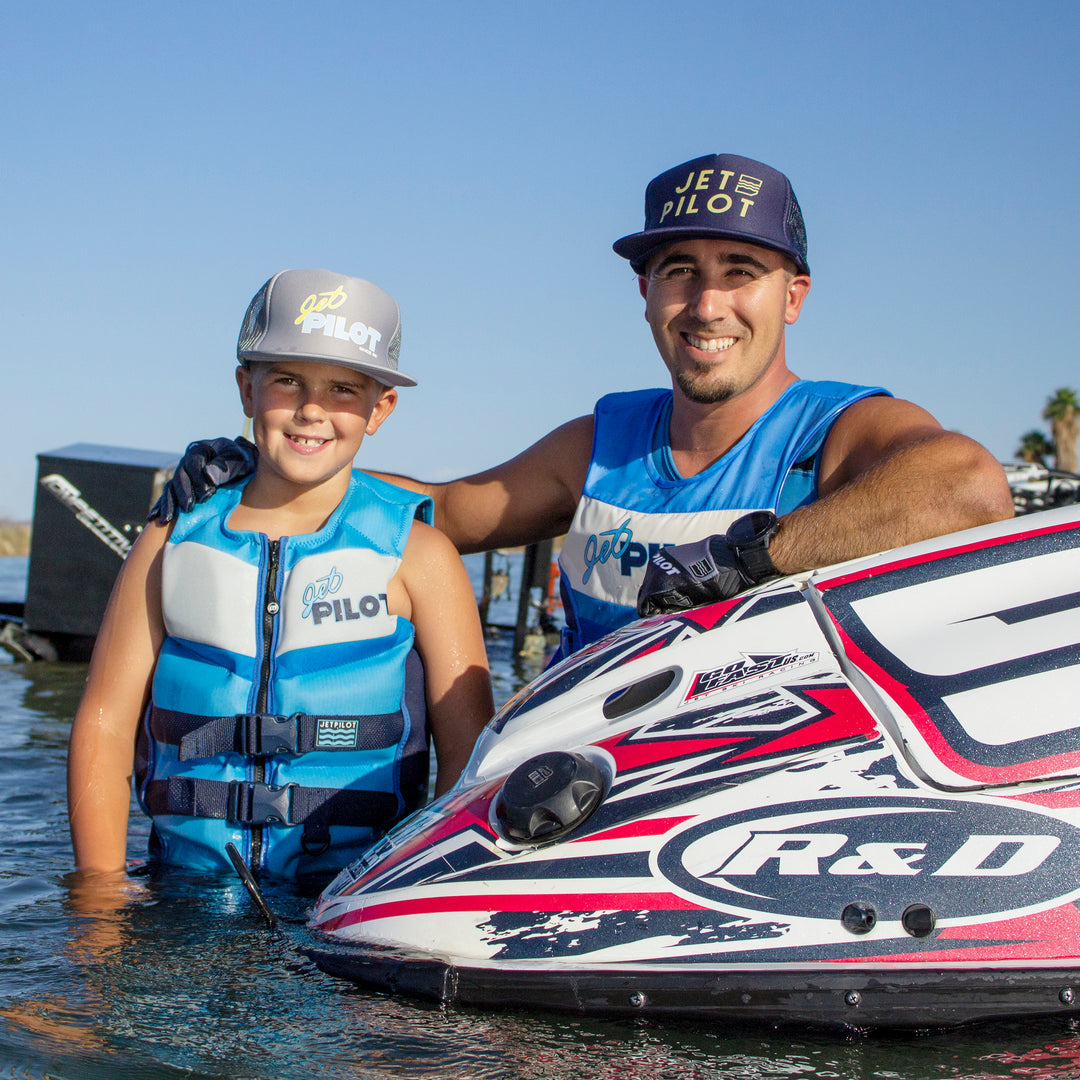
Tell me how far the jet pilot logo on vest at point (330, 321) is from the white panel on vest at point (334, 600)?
57 cm

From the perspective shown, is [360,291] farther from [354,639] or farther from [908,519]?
[908,519]

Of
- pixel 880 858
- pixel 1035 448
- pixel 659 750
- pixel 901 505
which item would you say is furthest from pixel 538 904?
pixel 1035 448

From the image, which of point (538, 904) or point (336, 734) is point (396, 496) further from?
point (538, 904)

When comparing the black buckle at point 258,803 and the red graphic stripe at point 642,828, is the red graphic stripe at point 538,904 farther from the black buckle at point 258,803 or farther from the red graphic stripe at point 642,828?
the black buckle at point 258,803

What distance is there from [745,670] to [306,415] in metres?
1.38

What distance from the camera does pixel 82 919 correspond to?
283 centimetres

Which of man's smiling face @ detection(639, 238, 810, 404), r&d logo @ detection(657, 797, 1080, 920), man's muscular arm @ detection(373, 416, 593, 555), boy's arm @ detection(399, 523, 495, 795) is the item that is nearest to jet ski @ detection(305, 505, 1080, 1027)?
r&d logo @ detection(657, 797, 1080, 920)

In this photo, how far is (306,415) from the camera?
10.3 ft

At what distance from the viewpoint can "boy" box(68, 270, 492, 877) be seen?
3.14m

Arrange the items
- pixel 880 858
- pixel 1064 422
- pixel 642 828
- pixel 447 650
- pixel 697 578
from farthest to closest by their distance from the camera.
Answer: pixel 1064 422
pixel 447 650
pixel 697 578
pixel 642 828
pixel 880 858

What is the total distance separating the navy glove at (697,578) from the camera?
2715mm

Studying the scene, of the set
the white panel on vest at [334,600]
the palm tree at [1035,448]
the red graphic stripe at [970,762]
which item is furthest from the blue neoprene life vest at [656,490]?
the palm tree at [1035,448]

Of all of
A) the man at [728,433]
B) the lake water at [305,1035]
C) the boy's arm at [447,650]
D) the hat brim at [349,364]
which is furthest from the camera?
the boy's arm at [447,650]

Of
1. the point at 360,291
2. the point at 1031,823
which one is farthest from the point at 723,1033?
the point at 360,291
